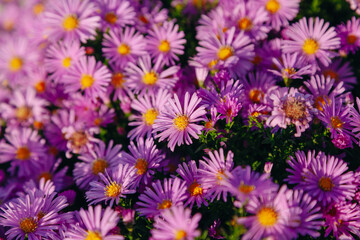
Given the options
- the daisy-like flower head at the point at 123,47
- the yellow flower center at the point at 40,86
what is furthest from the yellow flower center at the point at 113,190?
the yellow flower center at the point at 40,86

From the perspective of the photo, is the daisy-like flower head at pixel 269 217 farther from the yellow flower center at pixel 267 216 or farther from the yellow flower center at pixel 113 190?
the yellow flower center at pixel 113 190

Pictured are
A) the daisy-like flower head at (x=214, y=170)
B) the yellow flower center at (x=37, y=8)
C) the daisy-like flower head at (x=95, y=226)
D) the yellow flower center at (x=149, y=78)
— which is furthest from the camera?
the yellow flower center at (x=37, y=8)

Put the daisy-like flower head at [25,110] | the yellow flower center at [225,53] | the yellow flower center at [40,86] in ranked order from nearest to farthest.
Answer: the yellow flower center at [225,53], the daisy-like flower head at [25,110], the yellow flower center at [40,86]

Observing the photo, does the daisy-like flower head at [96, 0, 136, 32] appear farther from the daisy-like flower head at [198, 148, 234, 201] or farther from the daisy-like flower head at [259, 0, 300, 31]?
the daisy-like flower head at [198, 148, 234, 201]

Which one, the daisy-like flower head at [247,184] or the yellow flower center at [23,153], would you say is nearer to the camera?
the daisy-like flower head at [247,184]

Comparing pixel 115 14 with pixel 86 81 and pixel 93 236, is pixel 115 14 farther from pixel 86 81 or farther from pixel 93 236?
pixel 93 236

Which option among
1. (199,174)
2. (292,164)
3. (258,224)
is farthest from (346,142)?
(199,174)

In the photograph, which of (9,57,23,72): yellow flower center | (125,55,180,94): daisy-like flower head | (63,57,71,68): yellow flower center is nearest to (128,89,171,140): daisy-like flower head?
(125,55,180,94): daisy-like flower head

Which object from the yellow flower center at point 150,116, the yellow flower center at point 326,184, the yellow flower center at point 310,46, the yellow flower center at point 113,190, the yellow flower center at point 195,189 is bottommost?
the yellow flower center at point 113,190
